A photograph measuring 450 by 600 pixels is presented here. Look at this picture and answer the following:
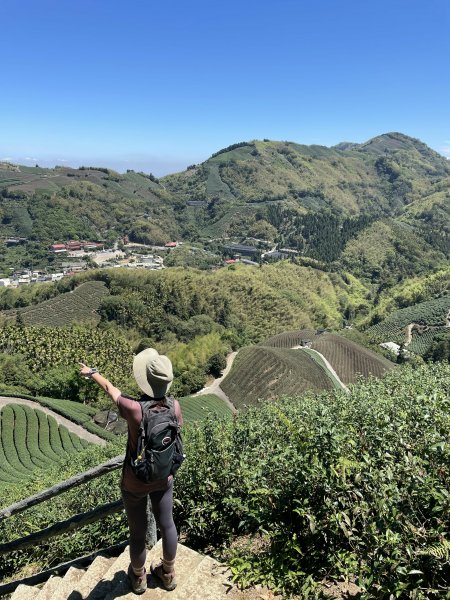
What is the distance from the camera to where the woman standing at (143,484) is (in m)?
3.32

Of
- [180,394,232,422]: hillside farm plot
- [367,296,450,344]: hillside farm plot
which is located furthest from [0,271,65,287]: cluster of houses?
[367,296,450,344]: hillside farm plot

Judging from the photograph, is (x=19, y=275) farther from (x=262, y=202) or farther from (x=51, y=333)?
(x=262, y=202)

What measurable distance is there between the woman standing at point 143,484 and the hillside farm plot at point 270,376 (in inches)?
1456

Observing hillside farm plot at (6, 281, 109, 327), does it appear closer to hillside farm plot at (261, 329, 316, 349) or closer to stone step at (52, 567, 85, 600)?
hillside farm plot at (261, 329, 316, 349)

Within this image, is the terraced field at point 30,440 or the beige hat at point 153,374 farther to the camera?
the terraced field at point 30,440

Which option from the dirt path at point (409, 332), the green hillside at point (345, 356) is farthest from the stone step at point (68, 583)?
the dirt path at point (409, 332)

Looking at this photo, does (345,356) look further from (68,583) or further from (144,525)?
(144,525)

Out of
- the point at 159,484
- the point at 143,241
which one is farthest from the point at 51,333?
the point at 143,241

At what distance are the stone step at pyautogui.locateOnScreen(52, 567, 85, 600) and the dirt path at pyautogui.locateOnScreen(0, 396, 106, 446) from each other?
90.4ft

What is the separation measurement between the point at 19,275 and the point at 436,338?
92220 millimetres

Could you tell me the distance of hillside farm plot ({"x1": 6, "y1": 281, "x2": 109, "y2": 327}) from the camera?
6328 cm

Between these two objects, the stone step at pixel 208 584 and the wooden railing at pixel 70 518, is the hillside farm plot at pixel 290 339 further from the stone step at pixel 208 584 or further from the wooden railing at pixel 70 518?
the stone step at pixel 208 584

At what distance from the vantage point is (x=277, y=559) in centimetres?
360

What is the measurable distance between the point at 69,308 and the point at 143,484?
67.1 m
